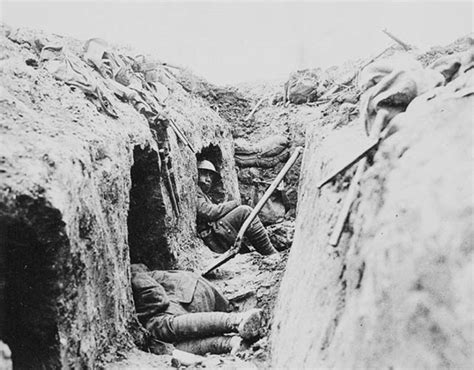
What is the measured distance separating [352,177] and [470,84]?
0.67m

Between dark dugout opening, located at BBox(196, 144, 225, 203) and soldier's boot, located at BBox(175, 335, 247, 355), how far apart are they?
454 centimetres

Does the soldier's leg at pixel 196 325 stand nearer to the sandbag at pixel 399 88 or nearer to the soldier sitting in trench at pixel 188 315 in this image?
the soldier sitting in trench at pixel 188 315

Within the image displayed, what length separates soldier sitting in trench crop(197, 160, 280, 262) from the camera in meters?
6.16

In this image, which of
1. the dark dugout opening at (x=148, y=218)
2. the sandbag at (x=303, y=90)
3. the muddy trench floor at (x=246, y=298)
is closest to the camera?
the muddy trench floor at (x=246, y=298)

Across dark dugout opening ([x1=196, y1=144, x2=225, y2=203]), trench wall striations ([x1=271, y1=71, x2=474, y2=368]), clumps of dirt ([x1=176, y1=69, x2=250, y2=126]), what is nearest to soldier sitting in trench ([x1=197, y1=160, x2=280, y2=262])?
dark dugout opening ([x1=196, y1=144, x2=225, y2=203])

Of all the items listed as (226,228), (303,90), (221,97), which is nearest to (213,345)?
(226,228)

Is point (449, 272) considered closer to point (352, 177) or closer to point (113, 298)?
point (352, 177)

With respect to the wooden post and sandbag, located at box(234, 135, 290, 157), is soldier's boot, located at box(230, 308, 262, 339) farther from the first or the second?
sandbag, located at box(234, 135, 290, 157)

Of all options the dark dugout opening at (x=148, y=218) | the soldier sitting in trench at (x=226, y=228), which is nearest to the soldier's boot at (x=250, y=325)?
the dark dugout opening at (x=148, y=218)

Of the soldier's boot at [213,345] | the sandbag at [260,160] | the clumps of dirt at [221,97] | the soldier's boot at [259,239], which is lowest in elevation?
the soldier's boot at [213,345]

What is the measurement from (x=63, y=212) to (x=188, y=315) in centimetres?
167

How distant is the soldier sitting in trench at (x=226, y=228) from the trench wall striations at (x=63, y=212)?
2.20 m

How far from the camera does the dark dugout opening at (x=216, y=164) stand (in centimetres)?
809

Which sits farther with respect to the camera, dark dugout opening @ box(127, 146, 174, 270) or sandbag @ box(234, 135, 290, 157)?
sandbag @ box(234, 135, 290, 157)
